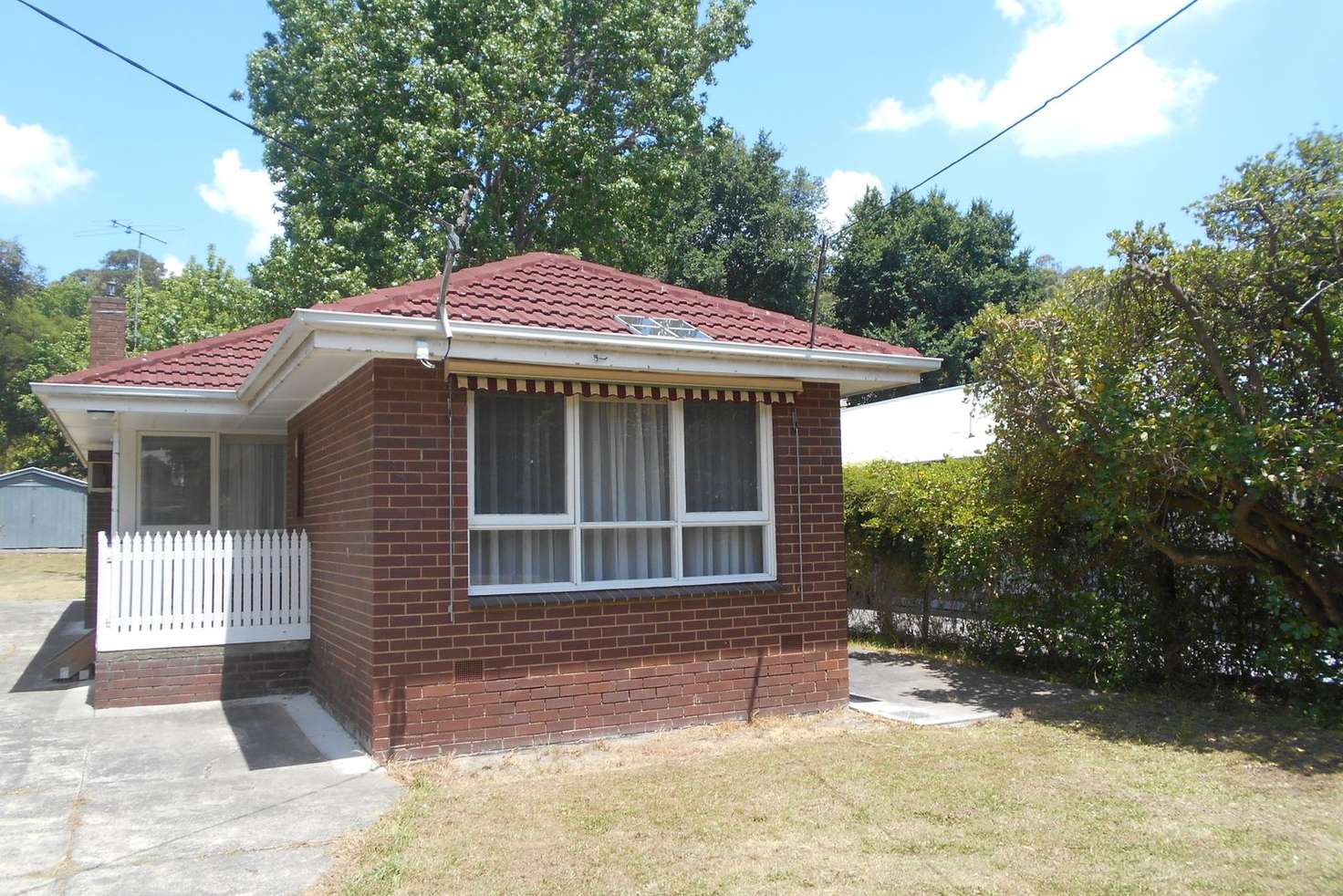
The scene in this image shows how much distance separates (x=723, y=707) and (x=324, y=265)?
1449 centimetres

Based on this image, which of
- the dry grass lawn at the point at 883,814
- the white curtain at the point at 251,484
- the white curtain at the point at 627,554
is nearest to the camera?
the dry grass lawn at the point at 883,814

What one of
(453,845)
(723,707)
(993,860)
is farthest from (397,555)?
(993,860)

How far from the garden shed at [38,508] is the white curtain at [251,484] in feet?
107

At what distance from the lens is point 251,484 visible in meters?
11.5

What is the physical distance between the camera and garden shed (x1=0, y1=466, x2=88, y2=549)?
39094 millimetres

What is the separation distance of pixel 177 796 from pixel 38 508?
40.0 meters

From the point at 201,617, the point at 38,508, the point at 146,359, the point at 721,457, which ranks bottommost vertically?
the point at 201,617

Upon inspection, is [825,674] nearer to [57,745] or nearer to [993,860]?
[993,860]

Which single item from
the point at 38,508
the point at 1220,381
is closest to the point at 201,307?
the point at 38,508

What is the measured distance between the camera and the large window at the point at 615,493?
7305 millimetres

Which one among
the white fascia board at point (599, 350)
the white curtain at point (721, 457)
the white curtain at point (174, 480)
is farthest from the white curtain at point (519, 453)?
the white curtain at point (174, 480)

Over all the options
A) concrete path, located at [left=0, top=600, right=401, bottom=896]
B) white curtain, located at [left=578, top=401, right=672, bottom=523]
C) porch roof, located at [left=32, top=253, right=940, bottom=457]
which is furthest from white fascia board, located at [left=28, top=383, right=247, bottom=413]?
white curtain, located at [left=578, top=401, right=672, bottom=523]

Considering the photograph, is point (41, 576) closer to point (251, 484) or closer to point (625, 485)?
point (251, 484)

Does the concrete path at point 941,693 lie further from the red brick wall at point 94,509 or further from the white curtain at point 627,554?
the red brick wall at point 94,509
